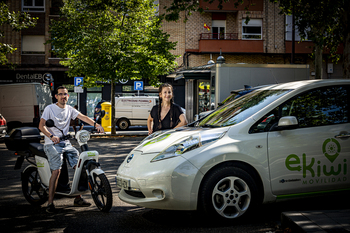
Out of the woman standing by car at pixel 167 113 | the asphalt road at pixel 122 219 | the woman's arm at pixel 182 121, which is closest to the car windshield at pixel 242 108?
the woman's arm at pixel 182 121

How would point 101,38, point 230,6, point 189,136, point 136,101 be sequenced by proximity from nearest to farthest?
point 189,136
point 101,38
point 136,101
point 230,6

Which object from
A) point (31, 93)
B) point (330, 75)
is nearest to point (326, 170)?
point (31, 93)

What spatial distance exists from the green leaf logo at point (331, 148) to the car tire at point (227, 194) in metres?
0.97

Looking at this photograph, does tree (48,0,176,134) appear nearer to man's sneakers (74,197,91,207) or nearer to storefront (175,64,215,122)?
storefront (175,64,215,122)

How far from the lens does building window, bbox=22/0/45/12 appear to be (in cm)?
2797

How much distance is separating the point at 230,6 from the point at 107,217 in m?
24.3

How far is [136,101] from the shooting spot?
22.4 meters

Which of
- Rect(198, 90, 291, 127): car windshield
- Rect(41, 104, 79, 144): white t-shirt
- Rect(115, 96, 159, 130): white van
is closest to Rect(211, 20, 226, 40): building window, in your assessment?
Rect(115, 96, 159, 130): white van

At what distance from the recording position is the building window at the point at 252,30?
89.1 feet

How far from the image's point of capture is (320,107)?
14.9 feet

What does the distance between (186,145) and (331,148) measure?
1713 mm

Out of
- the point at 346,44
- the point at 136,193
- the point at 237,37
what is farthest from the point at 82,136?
the point at 237,37

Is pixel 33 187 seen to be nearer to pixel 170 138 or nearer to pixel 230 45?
pixel 170 138

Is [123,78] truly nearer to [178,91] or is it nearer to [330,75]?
[178,91]
